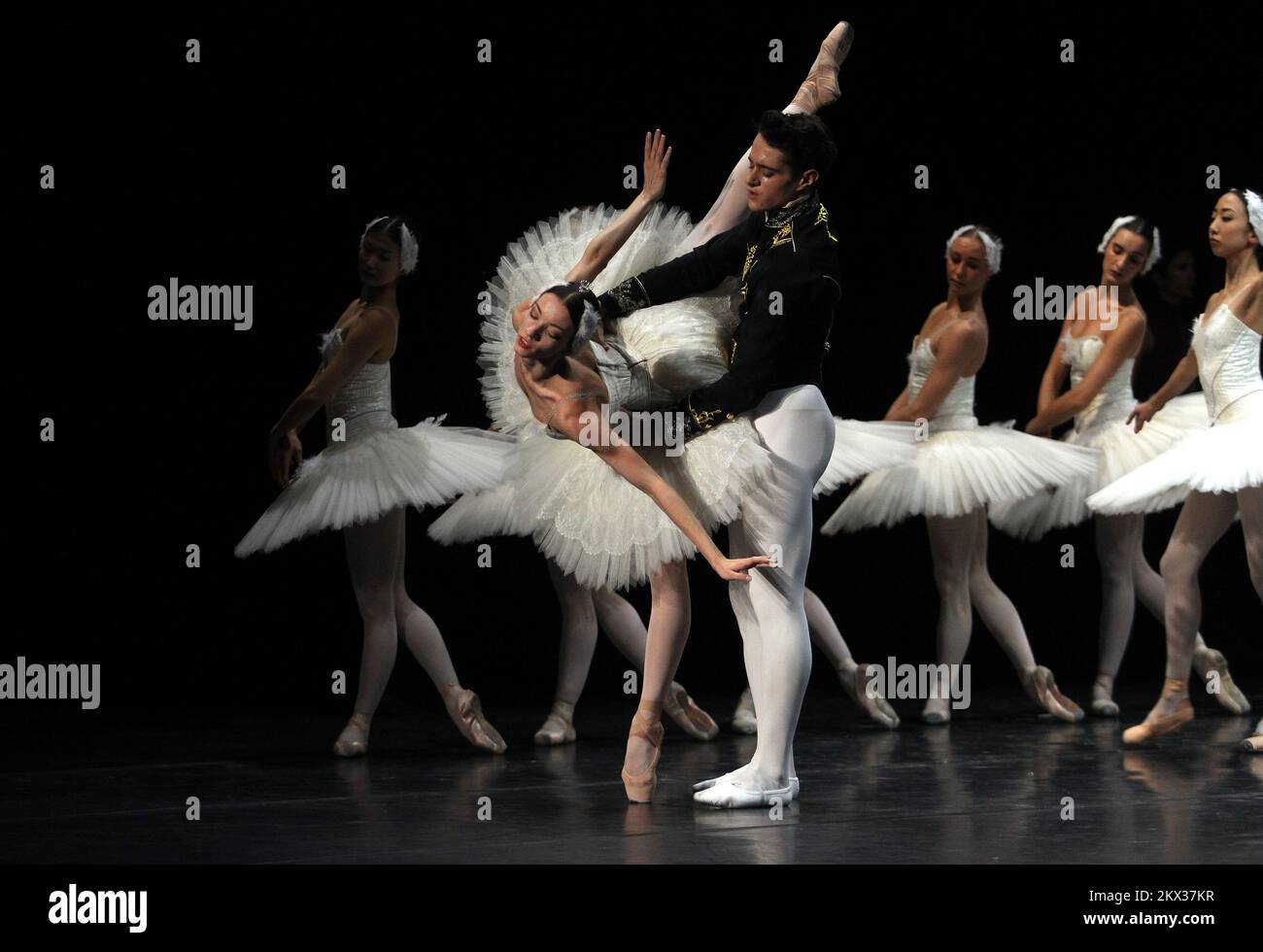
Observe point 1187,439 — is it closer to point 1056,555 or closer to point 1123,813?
point 1123,813

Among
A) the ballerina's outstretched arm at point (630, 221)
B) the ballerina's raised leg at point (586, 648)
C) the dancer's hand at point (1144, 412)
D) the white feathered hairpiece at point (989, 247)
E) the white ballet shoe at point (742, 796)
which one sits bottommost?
the white ballet shoe at point (742, 796)

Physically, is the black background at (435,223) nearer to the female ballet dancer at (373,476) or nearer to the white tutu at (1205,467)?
the female ballet dancer at (373,476)

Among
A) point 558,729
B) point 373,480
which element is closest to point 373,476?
point 373,480

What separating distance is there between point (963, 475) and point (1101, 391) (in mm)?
708

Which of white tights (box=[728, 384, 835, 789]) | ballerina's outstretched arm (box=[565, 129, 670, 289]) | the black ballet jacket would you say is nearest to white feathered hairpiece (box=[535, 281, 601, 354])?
ballerina's outstretched arm (box=[565, 129, 670, 289])

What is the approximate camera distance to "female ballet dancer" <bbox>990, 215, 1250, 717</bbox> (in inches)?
221

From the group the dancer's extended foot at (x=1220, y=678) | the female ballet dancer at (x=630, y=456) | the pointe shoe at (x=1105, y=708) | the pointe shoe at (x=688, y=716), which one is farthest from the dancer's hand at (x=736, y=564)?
the dancer's extended foot at (x=1220, y=678)

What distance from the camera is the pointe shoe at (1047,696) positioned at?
5.43m

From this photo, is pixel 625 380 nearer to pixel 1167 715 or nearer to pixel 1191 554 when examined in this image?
pixel 1191 554

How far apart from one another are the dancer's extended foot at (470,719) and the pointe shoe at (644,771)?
1.00 metres

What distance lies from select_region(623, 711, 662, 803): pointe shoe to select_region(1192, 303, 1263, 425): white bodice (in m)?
1.97

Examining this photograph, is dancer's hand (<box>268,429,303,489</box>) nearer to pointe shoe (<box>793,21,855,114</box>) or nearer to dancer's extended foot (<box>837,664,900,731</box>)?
pointe shoe (<box>793,21,855,114</box>)
